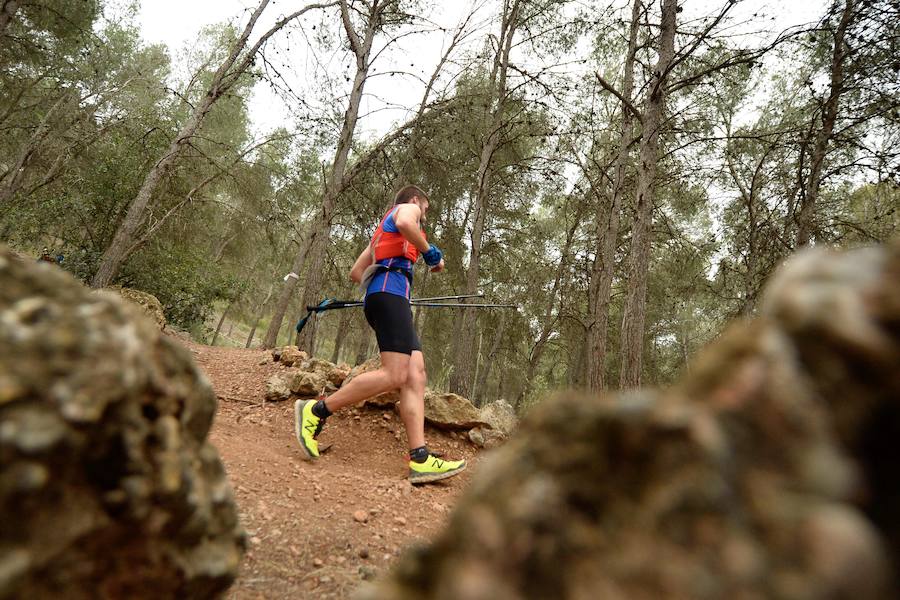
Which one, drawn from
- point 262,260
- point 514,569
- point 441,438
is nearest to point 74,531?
point 514,569

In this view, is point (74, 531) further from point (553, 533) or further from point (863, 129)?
point (863, 129)

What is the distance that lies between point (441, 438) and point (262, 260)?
14.4 meters

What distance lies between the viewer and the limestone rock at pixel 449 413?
449 cm

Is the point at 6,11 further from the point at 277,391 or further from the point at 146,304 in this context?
the point at 277,391

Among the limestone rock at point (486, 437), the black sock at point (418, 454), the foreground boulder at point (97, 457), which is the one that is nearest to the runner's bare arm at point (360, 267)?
the black sock at point (418, 454)

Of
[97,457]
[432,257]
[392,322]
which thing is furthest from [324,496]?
[97,457]

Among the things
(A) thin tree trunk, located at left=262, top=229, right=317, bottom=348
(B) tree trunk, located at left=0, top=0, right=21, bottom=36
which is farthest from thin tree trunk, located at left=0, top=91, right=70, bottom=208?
(A) thin tree trunk, located at left=262, top=229, right=317, bottom=348

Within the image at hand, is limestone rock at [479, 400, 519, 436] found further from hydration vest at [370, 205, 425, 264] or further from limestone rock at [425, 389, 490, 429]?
hydration vest at [370, 205, 425, 264]

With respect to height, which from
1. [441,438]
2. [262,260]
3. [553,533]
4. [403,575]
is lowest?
[441,438]

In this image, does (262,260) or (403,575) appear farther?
(262,260)

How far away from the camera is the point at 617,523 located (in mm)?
473

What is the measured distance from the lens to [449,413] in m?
4.54

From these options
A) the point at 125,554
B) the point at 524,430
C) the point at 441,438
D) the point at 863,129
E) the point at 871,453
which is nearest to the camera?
the point at 871,453

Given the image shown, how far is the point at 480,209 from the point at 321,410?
19.0 feet
